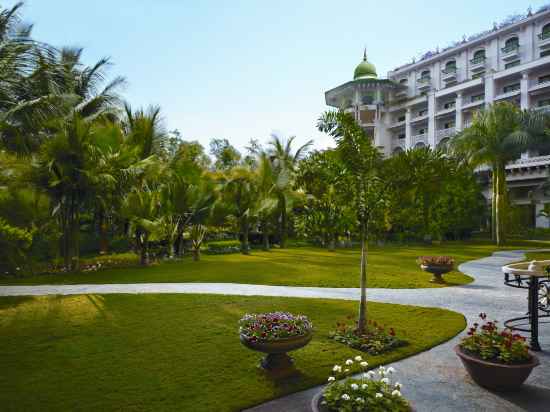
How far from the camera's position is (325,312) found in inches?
306

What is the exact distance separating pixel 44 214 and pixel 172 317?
30.2ft

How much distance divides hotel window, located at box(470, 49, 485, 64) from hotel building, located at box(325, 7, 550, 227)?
14cm

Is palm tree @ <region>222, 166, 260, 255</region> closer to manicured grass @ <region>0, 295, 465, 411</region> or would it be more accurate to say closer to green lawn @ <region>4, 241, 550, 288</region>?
green lawn @ <region>4, 241, 550, 288</region>

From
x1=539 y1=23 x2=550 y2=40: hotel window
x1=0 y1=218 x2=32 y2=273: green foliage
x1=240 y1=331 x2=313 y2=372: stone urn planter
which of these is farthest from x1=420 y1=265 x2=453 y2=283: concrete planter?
x1=539 y1=23 x2=550 y2=40: hotel window

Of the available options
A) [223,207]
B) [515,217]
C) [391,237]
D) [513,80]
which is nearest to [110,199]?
[223,207]

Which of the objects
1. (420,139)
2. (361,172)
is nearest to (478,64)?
(420,139)

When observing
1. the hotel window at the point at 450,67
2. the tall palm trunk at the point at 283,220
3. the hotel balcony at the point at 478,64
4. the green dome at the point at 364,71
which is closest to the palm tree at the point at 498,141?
the tall palm trunk at the point at 283,220

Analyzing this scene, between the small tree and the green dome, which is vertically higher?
the green dome

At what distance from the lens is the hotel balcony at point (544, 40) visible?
124 feet

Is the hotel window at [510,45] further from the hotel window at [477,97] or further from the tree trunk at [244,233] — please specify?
the tree trunk at [244,233]

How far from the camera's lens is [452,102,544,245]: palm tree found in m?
24.6

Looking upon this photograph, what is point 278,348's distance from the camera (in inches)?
180

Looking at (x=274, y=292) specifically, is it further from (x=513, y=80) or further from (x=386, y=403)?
(x=513, y=80)

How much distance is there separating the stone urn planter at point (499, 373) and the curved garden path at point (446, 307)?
0.33 feet
